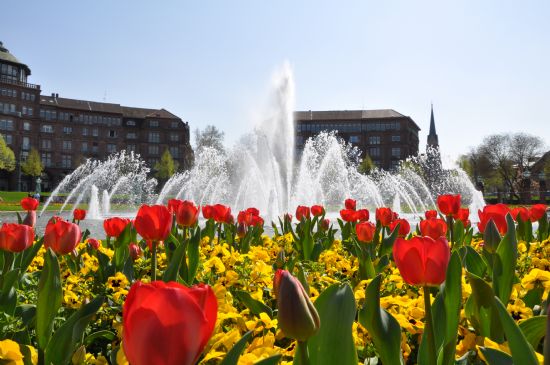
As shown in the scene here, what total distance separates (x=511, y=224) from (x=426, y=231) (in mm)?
1144

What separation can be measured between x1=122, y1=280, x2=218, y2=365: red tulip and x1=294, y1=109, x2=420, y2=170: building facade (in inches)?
3260

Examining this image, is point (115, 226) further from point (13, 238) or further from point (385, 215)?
point (385, 215)

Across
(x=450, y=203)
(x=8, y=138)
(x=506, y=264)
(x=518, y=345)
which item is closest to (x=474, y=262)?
(x=506, y=264)

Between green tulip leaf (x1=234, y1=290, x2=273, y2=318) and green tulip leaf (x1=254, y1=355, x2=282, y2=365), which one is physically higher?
green tulip leaf (x1=254, y1=355, x2=282, y2=365)

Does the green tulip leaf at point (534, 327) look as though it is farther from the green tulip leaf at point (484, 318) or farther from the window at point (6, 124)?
the window at point (6, 124)

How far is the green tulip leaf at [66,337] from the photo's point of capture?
3.93 feet

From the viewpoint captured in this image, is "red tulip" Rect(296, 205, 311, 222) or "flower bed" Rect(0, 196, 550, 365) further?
"red tulip" Rect(296, 205, 311, 222)

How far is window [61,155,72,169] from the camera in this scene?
6988 cm

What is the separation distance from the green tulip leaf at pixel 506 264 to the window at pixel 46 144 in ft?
245

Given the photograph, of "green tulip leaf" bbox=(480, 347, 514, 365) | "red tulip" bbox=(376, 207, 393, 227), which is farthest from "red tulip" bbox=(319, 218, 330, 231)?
"green tulip leaf" bbox=(480, 347, 514, 365)

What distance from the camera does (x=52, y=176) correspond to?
227 ft

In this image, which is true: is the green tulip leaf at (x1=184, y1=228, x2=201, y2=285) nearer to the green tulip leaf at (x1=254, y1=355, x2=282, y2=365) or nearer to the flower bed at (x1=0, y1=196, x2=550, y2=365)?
the flower bed at (x1=0, y1=196, x2=550, y2=365)

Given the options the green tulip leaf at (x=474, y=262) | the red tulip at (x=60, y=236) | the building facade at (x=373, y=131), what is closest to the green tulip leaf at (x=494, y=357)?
the green tulip leaf at (x=474, y=262)

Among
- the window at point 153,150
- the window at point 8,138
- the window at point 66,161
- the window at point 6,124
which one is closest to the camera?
the window at point 6,124
